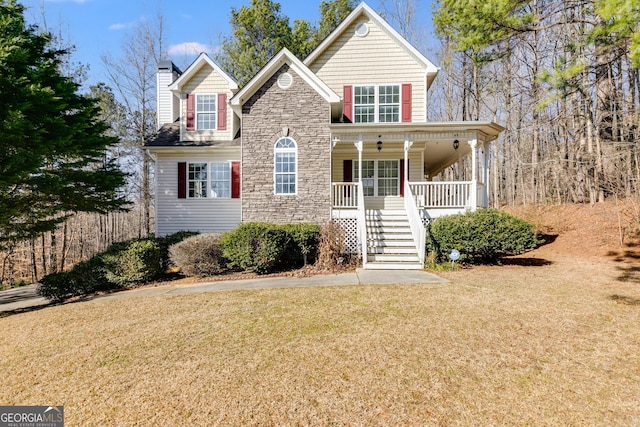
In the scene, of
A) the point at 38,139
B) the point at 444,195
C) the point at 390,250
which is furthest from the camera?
the point at 444,195

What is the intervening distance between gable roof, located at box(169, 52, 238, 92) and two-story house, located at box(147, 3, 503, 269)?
0.15 feet

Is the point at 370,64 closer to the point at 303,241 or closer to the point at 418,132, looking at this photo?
the point at 418,132

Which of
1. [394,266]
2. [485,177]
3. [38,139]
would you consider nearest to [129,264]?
[38,139]

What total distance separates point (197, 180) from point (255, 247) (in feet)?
20.0

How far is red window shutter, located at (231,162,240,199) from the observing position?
45.6 ft

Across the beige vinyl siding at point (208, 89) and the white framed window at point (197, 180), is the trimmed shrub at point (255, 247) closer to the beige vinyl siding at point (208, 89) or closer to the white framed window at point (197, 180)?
the white framed window at point (197, 180)

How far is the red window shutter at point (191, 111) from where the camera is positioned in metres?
14.4

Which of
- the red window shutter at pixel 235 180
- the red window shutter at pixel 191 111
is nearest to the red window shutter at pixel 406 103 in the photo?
the red window shutter at pixel 235 180

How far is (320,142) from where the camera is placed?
39.1 feet

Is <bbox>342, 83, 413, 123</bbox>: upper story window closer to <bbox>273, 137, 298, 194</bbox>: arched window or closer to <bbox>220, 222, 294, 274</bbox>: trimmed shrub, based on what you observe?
<bbox>273, 137, 298, 194</bbox>: arched window

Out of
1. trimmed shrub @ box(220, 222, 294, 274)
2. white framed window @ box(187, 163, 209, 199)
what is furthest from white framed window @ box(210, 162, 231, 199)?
trimmed shrub @ box(220, 222, 294, 274)

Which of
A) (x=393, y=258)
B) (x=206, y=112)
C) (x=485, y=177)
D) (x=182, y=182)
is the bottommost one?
(x=393, y=258)

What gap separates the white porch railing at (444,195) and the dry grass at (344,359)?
5.17 meters

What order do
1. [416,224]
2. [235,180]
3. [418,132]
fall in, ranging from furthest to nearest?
[235,180] → [418,132] → [416,224]
